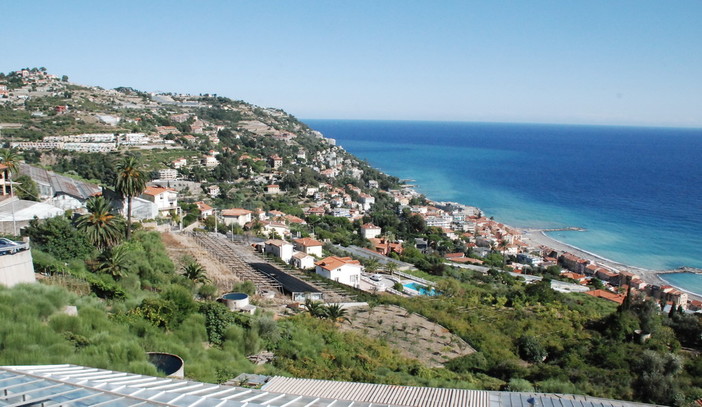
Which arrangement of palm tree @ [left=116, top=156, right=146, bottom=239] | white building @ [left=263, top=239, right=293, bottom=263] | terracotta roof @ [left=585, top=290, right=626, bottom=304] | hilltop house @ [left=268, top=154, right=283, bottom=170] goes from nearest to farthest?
palm tree @ [left=116, top=156, right=146, bottom=239]
white building @ [left=263, top=239, right=293, bottom=263]
terracotta roof @ [left=585, top=290, right=626, bottom=304]
hilltop house @ [left=268, top=154, right=283, bottom=170]

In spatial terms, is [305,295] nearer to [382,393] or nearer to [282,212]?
[382,393]

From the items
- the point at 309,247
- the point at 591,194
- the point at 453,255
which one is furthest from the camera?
the point at 591,194

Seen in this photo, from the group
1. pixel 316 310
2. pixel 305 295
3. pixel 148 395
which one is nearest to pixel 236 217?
pixel 305 295

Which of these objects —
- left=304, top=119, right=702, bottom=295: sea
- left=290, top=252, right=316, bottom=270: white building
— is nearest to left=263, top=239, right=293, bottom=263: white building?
left=290, top=252, right=316, bottom=270: white building

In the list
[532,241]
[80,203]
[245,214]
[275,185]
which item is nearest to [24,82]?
[275,185]

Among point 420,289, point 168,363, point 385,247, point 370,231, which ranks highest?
point 168,363

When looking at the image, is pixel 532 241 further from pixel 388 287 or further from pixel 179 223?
pixel 179 223

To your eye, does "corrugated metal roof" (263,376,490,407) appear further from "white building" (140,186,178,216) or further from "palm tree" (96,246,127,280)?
"white building" (140,186,178,216)
